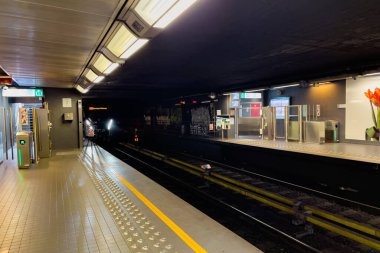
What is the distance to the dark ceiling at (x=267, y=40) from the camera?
404 cm

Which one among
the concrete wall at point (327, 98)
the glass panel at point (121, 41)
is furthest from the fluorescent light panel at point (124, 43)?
the concrete wall at point (327, 98)

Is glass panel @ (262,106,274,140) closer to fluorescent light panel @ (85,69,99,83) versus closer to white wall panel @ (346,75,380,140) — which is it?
white wall panel @ (346,75,380,140)

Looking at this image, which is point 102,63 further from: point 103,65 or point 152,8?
point 152,8

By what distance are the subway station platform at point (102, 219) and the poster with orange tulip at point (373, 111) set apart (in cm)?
835

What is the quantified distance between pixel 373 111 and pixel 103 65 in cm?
943

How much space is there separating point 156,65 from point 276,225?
18.8ft

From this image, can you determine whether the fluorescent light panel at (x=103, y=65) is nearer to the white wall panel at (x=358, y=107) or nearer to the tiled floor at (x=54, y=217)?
the tiled floor at (x=54, y=217)

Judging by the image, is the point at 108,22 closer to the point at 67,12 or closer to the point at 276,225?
the point at 67,12

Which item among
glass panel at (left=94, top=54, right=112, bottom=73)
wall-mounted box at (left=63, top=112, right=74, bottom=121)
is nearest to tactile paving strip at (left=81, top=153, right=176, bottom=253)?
glass panel at (left=94, top=54, right=112, bottom=73)

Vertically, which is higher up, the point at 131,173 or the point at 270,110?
the point at 270,110

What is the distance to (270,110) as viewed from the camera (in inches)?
503

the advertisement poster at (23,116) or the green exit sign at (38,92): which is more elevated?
the green exit sign at (38,92)

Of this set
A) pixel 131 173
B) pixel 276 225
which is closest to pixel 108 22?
pixel 131 173

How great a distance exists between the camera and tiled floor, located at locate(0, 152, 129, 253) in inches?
128
